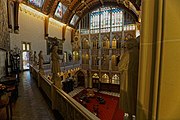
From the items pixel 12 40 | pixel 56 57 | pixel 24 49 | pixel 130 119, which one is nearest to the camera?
pixel 130 119

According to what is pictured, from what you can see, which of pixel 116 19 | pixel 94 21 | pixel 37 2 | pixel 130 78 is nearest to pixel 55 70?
pixel 130 78

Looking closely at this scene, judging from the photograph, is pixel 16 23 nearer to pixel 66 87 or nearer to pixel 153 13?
pixel 66 87

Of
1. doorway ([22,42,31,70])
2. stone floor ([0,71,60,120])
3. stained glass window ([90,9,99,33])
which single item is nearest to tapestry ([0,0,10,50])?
stone floor ([0,71,60,120])

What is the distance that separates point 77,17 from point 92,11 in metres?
3.29

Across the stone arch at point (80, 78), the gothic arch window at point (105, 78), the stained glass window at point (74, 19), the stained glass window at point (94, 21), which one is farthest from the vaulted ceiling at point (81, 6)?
the gothic arch window at point (105, 78)

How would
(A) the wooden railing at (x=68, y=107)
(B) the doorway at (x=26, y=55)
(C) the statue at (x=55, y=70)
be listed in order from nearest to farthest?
(A) the wooden railing at (x=68, y=107) < (C) the statue at (x=55, y=70) < (B) the doorway at (x=26, y=55)

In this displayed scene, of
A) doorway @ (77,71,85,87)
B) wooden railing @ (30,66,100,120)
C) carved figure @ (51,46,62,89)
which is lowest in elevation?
doorway @ (77,71,85,87)

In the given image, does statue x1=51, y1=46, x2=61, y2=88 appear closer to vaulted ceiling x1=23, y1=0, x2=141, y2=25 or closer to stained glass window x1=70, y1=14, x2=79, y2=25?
vaulted ceiling x1=23, y1=0, x2=141, y2=25

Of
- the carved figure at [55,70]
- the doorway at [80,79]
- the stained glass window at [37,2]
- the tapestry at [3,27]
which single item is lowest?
the doorway at [80,79]

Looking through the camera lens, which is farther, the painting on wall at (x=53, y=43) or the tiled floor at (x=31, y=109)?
the painting on wall at (x=53, y=43)

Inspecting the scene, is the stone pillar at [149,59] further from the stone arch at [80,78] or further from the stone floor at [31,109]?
the stone arch at [80,78]

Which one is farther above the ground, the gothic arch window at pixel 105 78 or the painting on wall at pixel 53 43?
the painting on wall at pixel 53 43

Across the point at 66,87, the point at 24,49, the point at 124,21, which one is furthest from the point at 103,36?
the point at 24,49

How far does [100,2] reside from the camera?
22.5 metres
